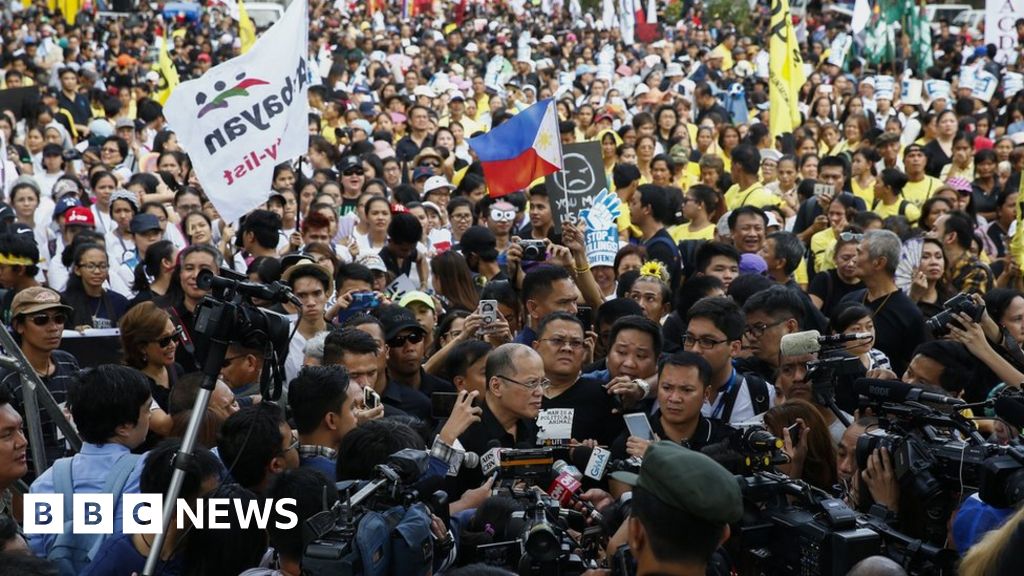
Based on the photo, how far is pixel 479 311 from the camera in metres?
7.33

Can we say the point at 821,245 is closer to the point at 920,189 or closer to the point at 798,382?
the point at 920,189

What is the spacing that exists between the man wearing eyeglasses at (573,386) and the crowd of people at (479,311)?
15 millimetres

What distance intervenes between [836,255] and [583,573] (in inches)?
209

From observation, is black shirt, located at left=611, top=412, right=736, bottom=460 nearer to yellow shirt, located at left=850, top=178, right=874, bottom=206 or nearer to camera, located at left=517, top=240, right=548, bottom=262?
camera, located at left=517, top=240, right=548, bottom=262

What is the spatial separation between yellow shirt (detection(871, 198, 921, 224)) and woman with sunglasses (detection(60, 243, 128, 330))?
656 cm

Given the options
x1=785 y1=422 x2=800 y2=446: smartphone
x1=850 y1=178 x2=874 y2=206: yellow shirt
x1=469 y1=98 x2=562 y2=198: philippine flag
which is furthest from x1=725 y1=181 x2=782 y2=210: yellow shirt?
x1=785 y1=422 x2=800 y2=446: smartphone

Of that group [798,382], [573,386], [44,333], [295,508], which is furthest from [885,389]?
[44,333]

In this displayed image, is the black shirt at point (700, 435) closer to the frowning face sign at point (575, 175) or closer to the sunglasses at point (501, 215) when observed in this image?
the frowning face sign at point (575, 175)

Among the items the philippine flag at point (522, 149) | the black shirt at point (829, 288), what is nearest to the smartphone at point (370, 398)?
the black shirt at point (829, 288)

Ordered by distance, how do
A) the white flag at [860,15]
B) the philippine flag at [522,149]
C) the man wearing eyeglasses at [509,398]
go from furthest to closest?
the white flag at [860,15]
the philippine flag at [522,149]
the man wearing eyeglasses at [509,398]

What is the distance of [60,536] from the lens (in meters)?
4.59

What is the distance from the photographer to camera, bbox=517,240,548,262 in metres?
8.40

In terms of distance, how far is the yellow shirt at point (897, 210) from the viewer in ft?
38.9

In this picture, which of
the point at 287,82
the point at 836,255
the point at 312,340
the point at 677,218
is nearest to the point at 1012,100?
the point at 677,218
